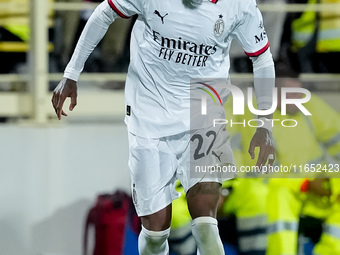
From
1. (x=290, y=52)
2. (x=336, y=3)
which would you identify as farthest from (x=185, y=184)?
(x=336, y=3)

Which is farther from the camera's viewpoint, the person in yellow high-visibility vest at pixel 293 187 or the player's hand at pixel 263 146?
the person in yellow high-visibility vest at pixel 293 187

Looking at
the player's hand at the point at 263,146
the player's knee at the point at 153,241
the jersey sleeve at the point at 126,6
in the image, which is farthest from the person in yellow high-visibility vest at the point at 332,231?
the jersey sleeve at the point at 126,6

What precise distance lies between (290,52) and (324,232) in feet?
2.20

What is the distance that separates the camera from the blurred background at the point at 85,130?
11.0 feet

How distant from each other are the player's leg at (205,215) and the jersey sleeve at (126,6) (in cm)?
55

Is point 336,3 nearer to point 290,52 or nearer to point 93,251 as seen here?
point 290,52

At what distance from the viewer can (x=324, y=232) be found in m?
3.36

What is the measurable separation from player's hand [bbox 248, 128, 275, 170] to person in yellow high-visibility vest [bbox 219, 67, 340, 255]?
49 centimetres

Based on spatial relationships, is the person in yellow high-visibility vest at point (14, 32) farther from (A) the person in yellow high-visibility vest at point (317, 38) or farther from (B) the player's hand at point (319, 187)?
(B) the player's hand at point (319, 187)

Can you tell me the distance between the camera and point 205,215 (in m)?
2.79

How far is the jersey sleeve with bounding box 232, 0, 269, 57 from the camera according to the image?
2729 mm

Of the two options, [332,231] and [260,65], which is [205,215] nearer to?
[260,65]

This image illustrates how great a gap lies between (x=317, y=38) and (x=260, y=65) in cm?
78

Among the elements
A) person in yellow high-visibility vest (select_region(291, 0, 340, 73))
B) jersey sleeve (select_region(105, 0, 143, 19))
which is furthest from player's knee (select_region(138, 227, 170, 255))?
person in yellow high-visibility vest (select_region(291, 0, 340, 73))
